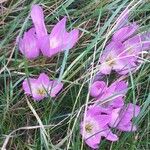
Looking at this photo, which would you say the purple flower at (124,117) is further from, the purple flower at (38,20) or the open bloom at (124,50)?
the purple flower at (38,20)

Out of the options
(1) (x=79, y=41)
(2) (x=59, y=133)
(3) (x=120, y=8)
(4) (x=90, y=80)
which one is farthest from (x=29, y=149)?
(3) (x=120, y=8)

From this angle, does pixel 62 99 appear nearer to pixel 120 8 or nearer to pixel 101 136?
pixel 101 136

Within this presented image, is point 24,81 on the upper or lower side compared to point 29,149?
upper

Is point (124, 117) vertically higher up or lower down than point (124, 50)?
lower down

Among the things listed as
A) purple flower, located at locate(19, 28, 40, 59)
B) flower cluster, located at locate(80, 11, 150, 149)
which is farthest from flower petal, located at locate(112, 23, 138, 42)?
purple flower, located at locate(19, 28, 40, 59)

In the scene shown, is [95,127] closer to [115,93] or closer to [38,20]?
[115,93]

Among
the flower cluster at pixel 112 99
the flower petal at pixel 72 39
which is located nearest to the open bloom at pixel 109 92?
the flower cluster at pixel 112 99

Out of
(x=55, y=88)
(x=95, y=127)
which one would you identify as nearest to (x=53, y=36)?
(x=55, y=88)
